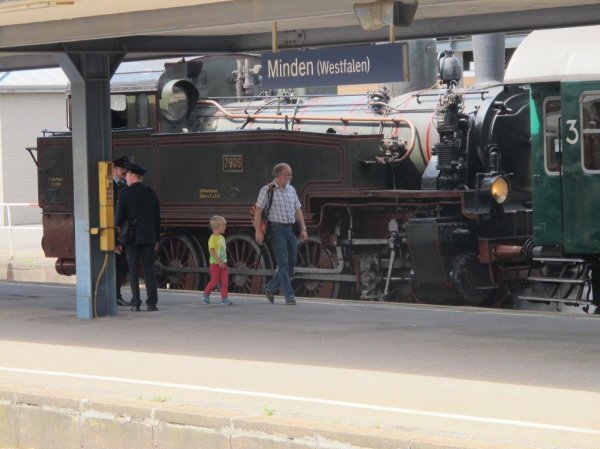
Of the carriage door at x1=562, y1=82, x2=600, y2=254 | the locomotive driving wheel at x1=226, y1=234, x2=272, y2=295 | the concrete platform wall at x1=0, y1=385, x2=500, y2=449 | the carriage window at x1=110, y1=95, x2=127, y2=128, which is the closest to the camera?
the concrete platform wall at x1=0, y1=385, x2=500, y2=449

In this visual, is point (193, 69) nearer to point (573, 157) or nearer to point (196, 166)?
point (196, 166)

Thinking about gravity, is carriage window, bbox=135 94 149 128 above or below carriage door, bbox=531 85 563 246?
above

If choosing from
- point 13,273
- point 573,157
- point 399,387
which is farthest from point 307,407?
point 13,273

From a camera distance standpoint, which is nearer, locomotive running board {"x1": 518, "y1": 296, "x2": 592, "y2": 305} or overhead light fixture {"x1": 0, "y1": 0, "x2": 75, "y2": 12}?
overhead light fixture {"x1": 0, "y1": 0, "x2": 75, "y2": 12}

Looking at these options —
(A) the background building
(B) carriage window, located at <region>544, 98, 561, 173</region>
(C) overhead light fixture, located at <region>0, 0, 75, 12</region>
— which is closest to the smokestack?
(B) carriage window, located at <region>544, 98, 561, 173</region>

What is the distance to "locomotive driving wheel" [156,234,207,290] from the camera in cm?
1716

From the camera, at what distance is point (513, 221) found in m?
15.0

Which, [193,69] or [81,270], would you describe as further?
[193,69]

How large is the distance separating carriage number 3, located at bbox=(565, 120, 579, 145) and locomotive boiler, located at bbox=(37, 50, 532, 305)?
1622mm

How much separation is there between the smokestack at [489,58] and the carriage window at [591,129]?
3067 millimetres

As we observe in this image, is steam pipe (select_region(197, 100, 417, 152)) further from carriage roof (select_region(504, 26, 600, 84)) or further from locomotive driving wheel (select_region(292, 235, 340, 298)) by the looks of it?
carriage roof (select_region(504, 26, 600, 84))

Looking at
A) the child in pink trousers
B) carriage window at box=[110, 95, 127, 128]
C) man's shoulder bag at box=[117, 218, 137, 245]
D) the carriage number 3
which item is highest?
carriage window at box=[110, 95, 127, 128]

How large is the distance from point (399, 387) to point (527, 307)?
7267 millimetres

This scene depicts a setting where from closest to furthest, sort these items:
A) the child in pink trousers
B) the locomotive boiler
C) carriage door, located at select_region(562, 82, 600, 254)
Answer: carriage door, located at select_region(562, 82, 600, 254) < the child in pink trousers < the locomotive boiler
